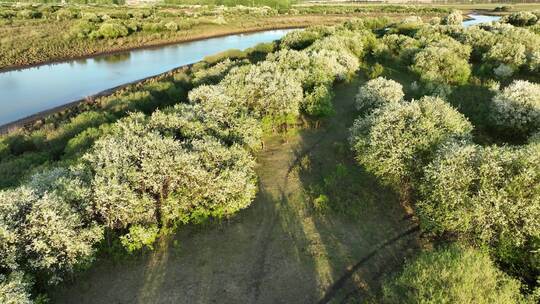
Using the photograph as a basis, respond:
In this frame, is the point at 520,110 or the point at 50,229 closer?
the point at 50,229

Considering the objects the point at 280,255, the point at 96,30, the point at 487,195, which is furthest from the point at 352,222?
the point at 96,30

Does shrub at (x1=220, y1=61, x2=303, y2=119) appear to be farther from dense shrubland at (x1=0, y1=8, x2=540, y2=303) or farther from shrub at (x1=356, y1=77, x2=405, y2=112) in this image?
shrub at (x1=356, y1=77, x2=405, y2=112)

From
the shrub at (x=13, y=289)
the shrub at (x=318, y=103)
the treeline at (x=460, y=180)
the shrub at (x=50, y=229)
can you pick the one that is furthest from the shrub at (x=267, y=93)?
the shrub at (x=13, y=289)

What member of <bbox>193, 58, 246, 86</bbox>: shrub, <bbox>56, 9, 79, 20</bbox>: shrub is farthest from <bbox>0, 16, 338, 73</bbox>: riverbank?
<bbox>56, 9, 79, 20</bbox>: shrub

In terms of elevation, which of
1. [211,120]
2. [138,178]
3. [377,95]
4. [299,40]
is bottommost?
[138,178]

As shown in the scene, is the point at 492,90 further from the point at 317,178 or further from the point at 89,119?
the point at 89,119

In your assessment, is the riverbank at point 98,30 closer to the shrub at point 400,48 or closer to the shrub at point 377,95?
the shrub at point 400,48

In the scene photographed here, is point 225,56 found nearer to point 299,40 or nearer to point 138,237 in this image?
point 299,40
